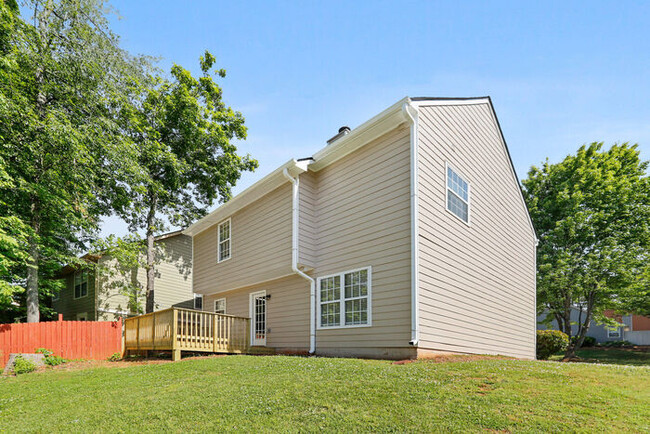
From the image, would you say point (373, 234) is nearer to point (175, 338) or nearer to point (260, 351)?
point (260, 351)

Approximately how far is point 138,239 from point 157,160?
416 centimetres

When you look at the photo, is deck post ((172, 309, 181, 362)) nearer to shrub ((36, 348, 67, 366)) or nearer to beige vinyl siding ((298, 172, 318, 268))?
beige vinyl siding ((298, 172, 318, 268))

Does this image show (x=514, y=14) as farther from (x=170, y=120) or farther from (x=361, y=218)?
(x=170, y=120)

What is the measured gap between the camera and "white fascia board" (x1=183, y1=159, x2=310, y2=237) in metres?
11.3

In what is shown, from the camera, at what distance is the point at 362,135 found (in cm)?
1012

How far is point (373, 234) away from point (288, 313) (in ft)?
13.6

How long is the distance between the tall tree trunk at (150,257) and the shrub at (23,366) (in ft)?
25.8

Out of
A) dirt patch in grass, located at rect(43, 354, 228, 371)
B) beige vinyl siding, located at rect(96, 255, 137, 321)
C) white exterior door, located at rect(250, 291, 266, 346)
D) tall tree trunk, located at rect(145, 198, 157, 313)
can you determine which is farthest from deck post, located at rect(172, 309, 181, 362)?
beige vinyl siding, located at rect(96, 255, 137, 321)

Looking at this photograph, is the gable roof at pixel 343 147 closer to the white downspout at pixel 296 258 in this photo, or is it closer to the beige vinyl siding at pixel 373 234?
the beige vinyl siding at pixel 373 234

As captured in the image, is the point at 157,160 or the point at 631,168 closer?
the point at 157,160

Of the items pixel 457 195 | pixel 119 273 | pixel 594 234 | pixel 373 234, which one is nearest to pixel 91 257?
pixel 119 273

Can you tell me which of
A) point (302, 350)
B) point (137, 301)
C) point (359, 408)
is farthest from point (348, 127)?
point (137, 301)

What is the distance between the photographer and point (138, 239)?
65.9ft

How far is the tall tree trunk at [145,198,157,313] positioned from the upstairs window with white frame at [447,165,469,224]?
15111 millimetres
